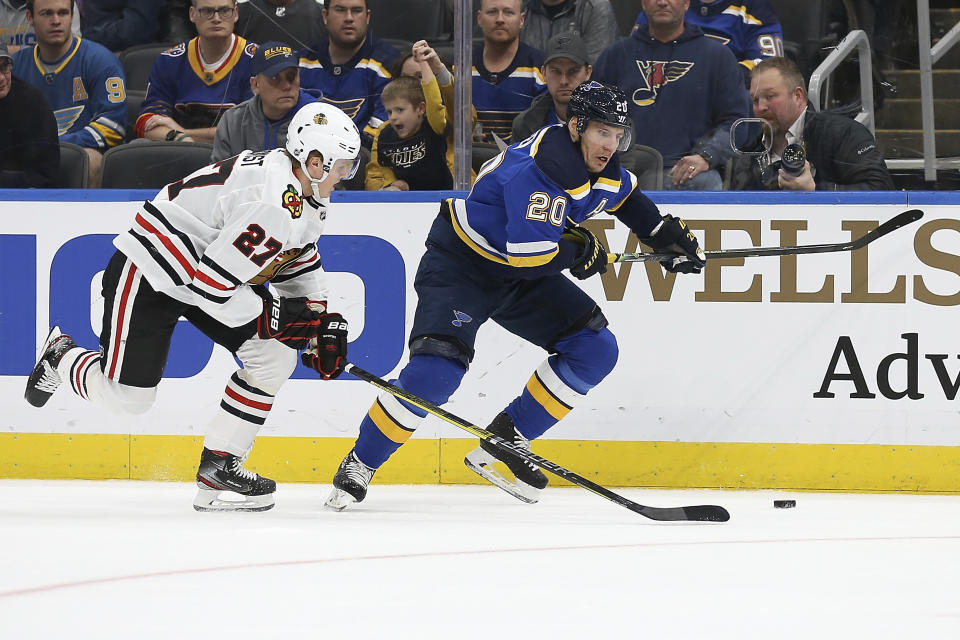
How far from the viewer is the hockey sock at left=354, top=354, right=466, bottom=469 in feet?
12.6

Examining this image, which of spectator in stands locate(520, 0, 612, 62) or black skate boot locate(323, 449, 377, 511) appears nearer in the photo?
black skate boot locate(323, 449, 377, 511)

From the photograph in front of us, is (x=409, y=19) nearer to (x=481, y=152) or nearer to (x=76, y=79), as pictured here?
(x=481, y=152)

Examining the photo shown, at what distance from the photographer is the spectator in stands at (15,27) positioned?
4.79 meters

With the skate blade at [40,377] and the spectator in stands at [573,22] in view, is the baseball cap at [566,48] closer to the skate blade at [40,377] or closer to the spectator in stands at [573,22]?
the spectator in stands at [573,22]

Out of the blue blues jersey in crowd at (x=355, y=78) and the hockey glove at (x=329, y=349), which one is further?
the blue blues jersey in crowd at (x=355, y=78)

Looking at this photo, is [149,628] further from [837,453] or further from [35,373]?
[837,453]

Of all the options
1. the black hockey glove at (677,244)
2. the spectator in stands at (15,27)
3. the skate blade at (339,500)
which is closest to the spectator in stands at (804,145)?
the black hockey glove at (677,244)

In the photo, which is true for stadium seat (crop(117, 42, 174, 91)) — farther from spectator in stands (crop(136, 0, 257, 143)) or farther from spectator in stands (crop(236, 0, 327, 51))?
spectator in stands (crop(236, 0, 327, 51))

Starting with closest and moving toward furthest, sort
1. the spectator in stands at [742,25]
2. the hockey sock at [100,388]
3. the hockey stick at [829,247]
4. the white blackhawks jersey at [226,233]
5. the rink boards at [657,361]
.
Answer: the white blackhawks jersey at [226,233]
the hockey sock at [100,388]
the hockey stick at [829,247]
the rink boards at [657,361]
the spectator in stands at [742,25]

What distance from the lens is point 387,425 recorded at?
3.90 m

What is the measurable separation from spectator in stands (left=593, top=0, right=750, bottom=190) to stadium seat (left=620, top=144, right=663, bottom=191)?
0.12ft

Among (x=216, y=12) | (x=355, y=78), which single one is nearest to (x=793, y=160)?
(x=355, y=78)

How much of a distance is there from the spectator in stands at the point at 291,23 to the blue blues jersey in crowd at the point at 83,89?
2.06 ft

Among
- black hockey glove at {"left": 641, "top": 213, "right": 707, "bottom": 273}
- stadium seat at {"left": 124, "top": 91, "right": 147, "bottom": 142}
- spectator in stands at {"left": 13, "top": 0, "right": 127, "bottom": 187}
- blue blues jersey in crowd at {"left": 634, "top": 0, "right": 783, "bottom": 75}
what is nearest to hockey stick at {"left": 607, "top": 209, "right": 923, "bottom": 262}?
black hockey glove at {"left": 641, "top": 213, "right": 707, "bottom": 273}
